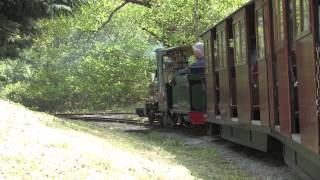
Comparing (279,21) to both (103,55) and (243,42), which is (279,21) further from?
(103,55)

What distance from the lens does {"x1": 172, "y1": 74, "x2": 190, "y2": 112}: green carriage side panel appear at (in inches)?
728

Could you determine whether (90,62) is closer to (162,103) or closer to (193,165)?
(162,103)

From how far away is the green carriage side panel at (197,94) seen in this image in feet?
59.9

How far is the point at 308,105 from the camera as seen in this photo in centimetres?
680

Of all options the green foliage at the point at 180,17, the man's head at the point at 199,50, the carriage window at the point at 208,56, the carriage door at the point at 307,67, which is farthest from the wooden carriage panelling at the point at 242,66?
the green foliage at the point at 180,17

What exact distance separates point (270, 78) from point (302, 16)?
268 centimetres

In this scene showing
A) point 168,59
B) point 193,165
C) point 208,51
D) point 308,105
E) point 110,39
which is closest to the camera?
point 308,105

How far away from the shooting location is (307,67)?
6742 millimetres

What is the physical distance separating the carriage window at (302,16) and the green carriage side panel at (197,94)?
35.6 feet

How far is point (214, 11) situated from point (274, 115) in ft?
72.2

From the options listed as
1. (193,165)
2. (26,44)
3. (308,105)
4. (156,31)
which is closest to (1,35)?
(26,44)

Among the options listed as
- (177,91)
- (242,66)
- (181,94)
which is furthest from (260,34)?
(177,91)

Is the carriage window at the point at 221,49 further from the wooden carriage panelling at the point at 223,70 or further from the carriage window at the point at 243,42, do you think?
the carriage window at the point at 243,42

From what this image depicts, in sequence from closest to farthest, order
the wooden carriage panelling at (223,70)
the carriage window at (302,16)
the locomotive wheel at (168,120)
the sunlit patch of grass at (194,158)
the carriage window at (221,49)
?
the carriage window at (302,16), the sunlit patch of grass at (194,158), the wooden carriage panelling at (223,70), the carriage window at (221,49), the locomotive wheel at (168,120)
